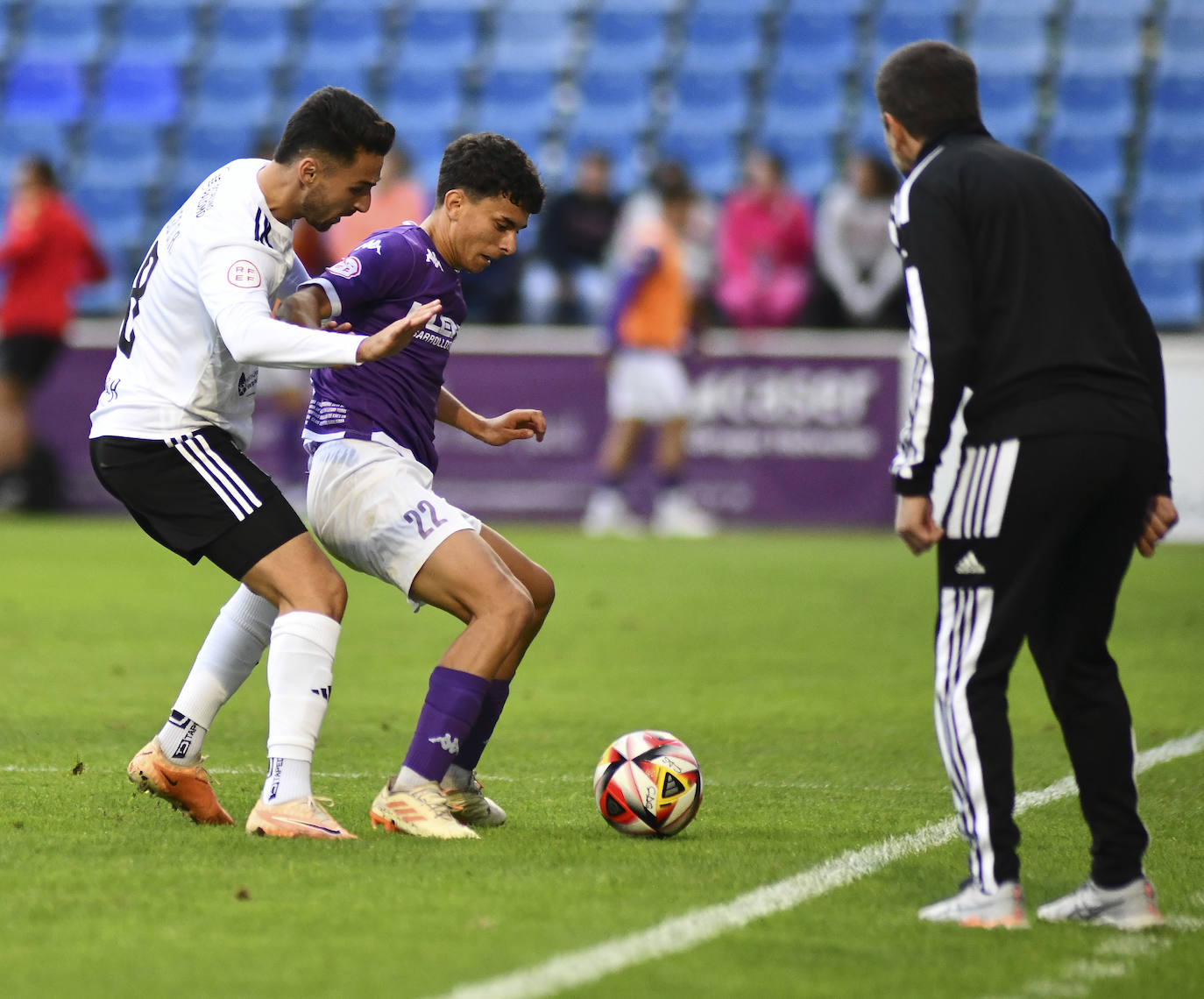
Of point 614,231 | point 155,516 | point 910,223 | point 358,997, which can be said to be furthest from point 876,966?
point 614,231

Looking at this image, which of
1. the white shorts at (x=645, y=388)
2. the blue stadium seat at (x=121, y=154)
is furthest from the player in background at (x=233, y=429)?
the blue stadium seat at (x=121, y=154)

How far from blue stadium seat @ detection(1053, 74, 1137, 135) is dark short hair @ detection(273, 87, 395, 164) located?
15.0 metres

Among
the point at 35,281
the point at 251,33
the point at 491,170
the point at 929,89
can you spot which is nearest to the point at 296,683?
the point at 491,170

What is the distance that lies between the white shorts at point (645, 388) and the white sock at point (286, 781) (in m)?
10.6

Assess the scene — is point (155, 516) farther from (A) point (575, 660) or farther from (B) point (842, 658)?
(B) point (842, 658)

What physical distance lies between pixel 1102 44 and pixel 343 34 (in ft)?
28.2

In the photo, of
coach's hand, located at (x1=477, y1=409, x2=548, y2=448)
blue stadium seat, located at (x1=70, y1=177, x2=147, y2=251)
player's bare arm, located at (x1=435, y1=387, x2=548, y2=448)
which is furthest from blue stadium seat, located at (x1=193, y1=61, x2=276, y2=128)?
coach's hand, located at (x1=477, y1=409, x2=548, y2=448)

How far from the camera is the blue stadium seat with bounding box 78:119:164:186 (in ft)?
65.5

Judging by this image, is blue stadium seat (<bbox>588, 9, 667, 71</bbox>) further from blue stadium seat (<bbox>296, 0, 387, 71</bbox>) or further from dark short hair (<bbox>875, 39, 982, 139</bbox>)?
dark short hair (<bbox>875, 39, 982, 139</bbox>)

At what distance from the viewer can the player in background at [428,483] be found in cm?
522

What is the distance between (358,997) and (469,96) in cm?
1784

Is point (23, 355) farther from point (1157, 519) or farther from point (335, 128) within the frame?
point (1157, 519)

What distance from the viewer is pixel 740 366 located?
53.3ft

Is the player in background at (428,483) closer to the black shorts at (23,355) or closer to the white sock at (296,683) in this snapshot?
the white sock at (296,683)
